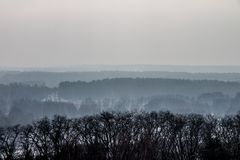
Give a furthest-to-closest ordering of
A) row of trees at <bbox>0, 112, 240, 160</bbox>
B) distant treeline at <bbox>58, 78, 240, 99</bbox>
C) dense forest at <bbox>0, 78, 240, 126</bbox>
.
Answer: distant treeline at <bbox>58, 78, 240, 99</bbox>
dense forest at <bbox>0, 78, 240, 126</bbox>
row of trees at <bbox>0, 112, 240, 160</bbox>

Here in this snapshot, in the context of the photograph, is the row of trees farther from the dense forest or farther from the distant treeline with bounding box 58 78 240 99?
the distant treeline with bounding box 58 78 240 99

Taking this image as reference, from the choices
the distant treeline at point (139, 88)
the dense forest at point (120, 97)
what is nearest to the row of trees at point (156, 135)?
the dense forest at point (120, 97)

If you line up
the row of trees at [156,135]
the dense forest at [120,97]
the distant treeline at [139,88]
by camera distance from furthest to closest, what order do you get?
the distant treeline at [139,88] < the dense forest at [120,97] < the row of trees at [156,135]

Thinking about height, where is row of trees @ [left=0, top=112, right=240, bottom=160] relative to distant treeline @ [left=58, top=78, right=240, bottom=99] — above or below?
above

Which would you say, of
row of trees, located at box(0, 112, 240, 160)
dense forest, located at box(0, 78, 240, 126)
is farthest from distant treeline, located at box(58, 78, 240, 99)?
row of trees, located at box(0, 112, 240, 160)

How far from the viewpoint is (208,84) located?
13925cm

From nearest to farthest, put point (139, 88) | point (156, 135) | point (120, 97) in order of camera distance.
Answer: point (156, 135)
point (120, 97)
point (139, 88)

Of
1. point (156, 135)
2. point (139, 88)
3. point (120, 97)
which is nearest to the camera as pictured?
point (156, 135)

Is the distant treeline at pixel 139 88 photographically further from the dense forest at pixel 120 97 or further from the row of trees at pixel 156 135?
the row of trees at pixel 156 135

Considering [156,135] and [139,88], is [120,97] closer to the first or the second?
[139,88]

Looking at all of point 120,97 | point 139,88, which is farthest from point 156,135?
point 139,88

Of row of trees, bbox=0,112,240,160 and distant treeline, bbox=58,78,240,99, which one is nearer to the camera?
row of trees, bbox=0,112,240,160

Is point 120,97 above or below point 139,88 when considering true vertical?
below

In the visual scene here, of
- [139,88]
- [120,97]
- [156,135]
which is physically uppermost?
[156,135]
